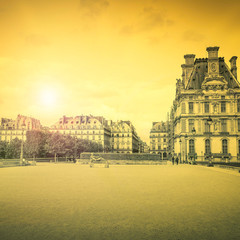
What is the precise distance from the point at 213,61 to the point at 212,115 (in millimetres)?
13749

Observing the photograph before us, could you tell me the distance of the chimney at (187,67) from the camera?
216 ft

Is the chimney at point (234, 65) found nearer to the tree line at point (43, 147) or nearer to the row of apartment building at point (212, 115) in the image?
the row of apartment building at point (212, 115)

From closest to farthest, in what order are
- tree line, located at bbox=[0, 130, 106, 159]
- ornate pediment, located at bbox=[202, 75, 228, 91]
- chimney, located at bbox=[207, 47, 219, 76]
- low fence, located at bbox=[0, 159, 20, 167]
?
low fence, located at bbox=[0, 159, 20, 167] → ornate pediment, located at bbox=[202, 75, 228, 91] → chimney, located at bbox=[207, 47, 219, 76] → tree line, located at bbox=[0, 130, 106, 159]

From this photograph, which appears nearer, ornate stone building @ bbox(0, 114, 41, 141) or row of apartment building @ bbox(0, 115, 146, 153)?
ornate stone building @ bbox(0, 114, 41, 141)

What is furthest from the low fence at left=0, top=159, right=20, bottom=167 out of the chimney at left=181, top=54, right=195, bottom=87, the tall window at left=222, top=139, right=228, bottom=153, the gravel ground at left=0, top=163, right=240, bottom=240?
the tall window at left=222, top=139, right=228, bottom=153

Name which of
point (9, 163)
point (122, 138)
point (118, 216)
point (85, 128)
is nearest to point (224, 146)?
point (9, 163)

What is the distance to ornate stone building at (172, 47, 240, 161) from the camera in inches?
2382

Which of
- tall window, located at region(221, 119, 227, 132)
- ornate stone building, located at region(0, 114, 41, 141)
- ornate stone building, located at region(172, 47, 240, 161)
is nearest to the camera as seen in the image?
ornate stone building, located at region(172, 47, 240, 161)

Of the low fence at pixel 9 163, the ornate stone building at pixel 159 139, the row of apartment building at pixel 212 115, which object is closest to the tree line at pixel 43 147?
the low fence at pixel 9 163

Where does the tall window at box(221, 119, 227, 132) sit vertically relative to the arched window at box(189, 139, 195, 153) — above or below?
above

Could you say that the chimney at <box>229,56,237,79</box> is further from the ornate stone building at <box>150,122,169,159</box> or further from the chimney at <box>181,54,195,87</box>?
the ornate stone building at <box>150,122,169,159</box>

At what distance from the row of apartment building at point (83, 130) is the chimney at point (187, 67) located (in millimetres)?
57300

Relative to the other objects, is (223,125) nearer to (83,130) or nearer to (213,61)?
(213,61)

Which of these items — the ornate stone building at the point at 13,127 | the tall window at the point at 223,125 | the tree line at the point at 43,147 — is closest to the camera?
the tall window at the point at 223,125
